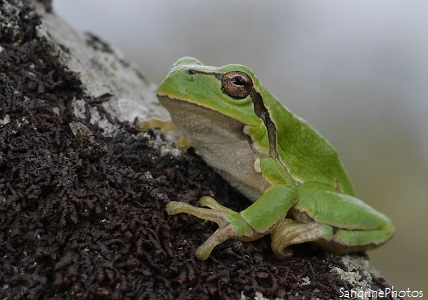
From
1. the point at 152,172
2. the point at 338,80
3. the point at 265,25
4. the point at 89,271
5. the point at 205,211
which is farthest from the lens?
the point at 265,25

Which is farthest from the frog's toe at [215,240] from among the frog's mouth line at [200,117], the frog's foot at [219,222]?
the frog's mouth line at [200,117]

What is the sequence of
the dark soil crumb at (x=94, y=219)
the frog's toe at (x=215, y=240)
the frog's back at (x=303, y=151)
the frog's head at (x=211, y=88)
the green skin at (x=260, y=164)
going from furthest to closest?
the frog's back at (x=303, y=151), the frog's head at (x=211, y=88), the green skin at (x=260, y=164), the frog's toe at (x=215, y=240), the dark soil crumb at (x=94, y=219)

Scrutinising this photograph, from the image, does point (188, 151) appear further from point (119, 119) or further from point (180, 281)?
point (180, 281)

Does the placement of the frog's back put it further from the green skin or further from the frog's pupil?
the frog's pupil

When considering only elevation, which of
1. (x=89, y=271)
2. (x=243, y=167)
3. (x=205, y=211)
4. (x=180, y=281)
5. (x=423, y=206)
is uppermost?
(x=423, y=206)

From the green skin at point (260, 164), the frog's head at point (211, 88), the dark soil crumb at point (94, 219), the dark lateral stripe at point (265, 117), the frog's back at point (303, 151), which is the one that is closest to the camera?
the dark soil crumb at point (94, 219)

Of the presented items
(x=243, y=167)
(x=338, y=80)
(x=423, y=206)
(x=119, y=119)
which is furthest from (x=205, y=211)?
(x=338, y=80)

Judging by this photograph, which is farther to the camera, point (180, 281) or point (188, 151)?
point (188, 151)

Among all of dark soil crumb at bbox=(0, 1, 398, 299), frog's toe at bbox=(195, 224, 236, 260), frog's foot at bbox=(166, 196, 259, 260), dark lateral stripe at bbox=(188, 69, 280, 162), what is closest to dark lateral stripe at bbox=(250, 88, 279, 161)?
dark lateral stripe at bbox=(188, 69, 280, 162)

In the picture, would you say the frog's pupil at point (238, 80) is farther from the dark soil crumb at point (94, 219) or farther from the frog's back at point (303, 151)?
the dark soil crumb at point (94, 219)
